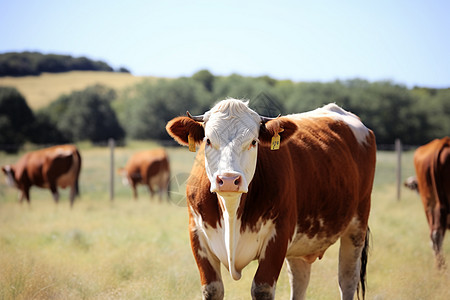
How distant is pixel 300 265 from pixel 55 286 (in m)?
2.69

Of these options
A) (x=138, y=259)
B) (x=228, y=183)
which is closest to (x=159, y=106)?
(x=138, y=259)

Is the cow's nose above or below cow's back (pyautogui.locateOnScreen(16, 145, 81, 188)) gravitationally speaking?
above

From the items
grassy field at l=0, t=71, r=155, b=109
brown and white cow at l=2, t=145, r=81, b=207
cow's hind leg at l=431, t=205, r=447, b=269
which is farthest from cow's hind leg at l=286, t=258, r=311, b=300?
grassy field at l=0, t=71, r=155, b=109

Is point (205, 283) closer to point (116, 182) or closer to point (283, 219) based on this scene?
point (283, 219)

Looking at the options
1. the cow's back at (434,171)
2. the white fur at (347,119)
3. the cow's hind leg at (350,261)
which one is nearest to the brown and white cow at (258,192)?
the cow's hind leg at (350,261)

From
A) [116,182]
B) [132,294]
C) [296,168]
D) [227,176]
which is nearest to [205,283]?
[227,176]

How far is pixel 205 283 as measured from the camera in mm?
3438

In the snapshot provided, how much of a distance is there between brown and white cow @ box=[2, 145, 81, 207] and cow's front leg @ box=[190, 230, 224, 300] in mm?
11109

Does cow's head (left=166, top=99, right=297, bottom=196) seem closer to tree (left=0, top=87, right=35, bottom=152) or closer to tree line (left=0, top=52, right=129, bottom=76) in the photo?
tree (left=0, top=87, right=35, bottom=152)

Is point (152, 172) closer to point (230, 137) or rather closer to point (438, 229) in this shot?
point (438, 229)

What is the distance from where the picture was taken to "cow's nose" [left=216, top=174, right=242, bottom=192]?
2852 mm

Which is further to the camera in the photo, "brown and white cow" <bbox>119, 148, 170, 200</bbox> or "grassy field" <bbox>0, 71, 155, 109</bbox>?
"grassy field" <bbox>0, 71, 155, 109</bbox>

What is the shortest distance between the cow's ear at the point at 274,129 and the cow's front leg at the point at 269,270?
0.74 m

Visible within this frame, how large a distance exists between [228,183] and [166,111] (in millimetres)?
54829
